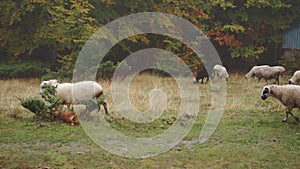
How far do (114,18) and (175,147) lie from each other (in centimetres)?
1307

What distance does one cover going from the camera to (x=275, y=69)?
613 inches

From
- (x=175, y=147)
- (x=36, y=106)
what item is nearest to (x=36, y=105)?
(x=36, y=106)

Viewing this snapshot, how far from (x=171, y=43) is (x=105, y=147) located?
13043 mm

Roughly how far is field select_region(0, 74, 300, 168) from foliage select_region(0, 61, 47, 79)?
22.3 feet

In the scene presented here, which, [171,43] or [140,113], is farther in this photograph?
[171,43]

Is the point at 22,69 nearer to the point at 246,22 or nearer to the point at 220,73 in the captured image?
the point at 220,73

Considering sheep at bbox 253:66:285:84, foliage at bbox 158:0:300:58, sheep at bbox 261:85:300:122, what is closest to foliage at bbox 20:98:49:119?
sheep at bbox 261:85:300:122

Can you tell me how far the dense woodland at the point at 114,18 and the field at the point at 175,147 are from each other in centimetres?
620

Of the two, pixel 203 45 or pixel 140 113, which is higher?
pixel 203 45

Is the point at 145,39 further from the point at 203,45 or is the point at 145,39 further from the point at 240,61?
the point at 240,61

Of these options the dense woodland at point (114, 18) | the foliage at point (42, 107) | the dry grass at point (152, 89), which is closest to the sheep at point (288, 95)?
the dry grass at point (152, 89)

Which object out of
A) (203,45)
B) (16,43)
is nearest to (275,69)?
(203,45)

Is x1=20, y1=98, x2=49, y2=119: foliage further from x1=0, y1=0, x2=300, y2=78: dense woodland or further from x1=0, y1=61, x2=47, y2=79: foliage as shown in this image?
x1=0, y1=61, x2=47, y2=79: foliage

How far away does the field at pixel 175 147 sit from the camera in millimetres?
6402
